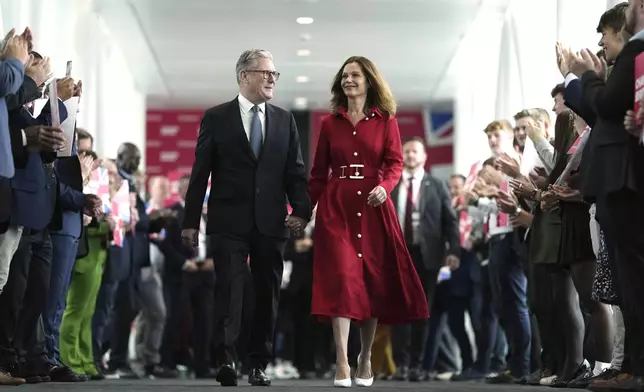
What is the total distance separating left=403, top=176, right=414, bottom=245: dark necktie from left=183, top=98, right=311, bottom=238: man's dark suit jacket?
132 inches

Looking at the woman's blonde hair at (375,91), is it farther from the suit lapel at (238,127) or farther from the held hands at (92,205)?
the held hands at (92,205)

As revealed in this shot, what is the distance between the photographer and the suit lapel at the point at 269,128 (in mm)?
6637

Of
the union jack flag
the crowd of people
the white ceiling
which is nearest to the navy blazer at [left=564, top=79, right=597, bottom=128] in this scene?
the crowd of people

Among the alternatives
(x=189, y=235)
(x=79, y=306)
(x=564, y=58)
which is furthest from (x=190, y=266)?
(x=564, y=58)

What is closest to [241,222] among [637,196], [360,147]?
[360,147]

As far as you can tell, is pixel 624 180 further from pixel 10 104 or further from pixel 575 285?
pixel 10 104

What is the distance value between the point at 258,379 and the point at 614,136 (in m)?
2.38

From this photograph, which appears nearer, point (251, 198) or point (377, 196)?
point (377, 196)

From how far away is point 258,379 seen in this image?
6406 millimetres

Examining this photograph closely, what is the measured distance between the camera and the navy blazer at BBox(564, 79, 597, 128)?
521cm

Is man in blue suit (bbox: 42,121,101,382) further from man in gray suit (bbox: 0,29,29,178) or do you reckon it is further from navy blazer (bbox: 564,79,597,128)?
A: navy blazer (bbox: 564,79,597,128)

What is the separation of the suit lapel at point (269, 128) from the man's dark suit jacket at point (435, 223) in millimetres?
3490

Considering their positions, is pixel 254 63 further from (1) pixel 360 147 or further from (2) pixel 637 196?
(2) pixel 637 196

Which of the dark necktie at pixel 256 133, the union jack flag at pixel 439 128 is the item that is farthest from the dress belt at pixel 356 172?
the union jack flag at pixel 439 128
